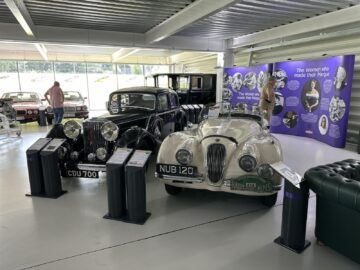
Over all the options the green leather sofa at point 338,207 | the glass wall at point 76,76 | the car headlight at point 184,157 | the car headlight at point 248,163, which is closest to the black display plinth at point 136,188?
the car headlight at point 184,157

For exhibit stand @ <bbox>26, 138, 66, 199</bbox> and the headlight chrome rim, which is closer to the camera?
the headlight chrome rim

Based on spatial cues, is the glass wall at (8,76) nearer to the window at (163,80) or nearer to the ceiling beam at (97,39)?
the ceiling beam at (97,39)

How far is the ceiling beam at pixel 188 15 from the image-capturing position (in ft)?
18.1

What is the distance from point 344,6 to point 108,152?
20.4 ft

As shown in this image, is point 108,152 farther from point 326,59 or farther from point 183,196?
point 326,59

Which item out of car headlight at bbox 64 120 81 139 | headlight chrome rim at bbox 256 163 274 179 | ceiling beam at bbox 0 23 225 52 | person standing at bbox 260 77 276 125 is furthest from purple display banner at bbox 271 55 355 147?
car headlight at bbox 64 120 81 139

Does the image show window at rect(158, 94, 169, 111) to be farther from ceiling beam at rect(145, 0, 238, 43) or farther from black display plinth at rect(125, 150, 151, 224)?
black display plinth at rect(125, 150, 151, 224)

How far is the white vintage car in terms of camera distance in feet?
10.5

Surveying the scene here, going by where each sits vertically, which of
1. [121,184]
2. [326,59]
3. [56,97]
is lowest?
[121,184]

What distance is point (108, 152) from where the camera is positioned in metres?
4.35

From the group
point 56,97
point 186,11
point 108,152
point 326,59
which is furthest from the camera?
point 56,97

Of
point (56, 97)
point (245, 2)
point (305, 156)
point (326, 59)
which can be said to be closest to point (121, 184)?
point (305, 156)

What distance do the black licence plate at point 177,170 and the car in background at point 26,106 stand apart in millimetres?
8729

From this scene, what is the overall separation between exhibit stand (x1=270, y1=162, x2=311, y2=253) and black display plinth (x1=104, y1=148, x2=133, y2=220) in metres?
1.71
